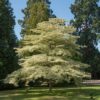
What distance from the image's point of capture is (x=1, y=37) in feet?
137

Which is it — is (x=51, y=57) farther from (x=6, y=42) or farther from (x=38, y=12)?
(x=38, y=12)

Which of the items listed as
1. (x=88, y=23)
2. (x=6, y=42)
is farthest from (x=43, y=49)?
(x=88, y=23)

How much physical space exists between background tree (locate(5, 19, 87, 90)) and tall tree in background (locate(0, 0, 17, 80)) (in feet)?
21.6

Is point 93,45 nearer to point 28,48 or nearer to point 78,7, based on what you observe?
point 78,7

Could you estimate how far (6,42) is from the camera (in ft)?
135

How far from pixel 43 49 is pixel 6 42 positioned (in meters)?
9.00

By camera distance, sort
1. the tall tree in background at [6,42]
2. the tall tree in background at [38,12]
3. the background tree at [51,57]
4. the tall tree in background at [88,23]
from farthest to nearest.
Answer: the tall tree in background at [88,23]
the tall tree in background at [38,12]
the tall tree in background at [6,42]
the background tree at [51,57]

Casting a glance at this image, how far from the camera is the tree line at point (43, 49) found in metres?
32.2

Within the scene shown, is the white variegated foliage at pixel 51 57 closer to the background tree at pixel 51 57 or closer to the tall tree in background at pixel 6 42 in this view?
the background tree at pixel 51 57

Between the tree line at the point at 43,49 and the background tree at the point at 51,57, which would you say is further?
the tree line at the point at 43,49

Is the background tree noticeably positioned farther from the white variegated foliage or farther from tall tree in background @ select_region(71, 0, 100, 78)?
tall tree in background @ select_region(71, 0, 100, 78)

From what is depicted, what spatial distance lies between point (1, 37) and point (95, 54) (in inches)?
1033

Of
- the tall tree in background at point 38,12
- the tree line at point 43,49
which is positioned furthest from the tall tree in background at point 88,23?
the tall tree in background at point 38,12

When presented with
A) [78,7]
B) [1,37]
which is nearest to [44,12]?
[1,37]
